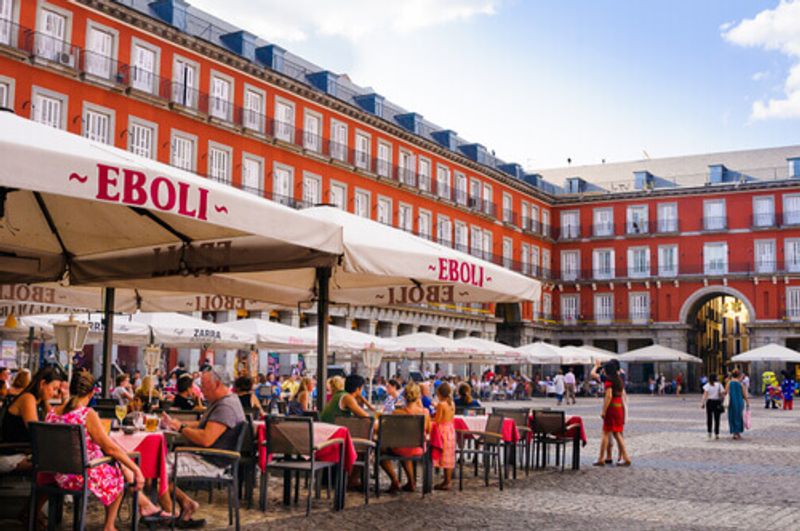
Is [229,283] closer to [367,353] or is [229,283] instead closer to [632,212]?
[367,353]

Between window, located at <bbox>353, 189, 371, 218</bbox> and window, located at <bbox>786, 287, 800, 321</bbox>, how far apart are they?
90.6 ft

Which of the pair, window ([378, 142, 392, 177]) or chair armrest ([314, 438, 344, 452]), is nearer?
chair armrest ([314, 438, 344, 452])

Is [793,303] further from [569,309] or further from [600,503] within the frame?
[600,503]

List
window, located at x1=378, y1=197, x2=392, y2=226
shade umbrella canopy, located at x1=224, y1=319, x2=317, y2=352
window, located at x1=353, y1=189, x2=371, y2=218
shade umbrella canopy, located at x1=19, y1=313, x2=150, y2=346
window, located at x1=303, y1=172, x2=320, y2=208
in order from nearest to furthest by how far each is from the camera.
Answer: shade umbrella canopy, located at x1=19, y1=313, x2=150, y2=346 < shade umbrella canopy, located at x1=224, y1=319, x2=317, y2=352 < window, located at x1=303, y1=172, x2=320, y2=208 < window, located at x1=353, y1=189, x2=371, y2=218 < window, located at x1=378, y1=197, x2=392, y2=226

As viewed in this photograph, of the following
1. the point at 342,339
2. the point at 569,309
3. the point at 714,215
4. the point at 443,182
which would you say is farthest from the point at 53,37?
the point at 714,215

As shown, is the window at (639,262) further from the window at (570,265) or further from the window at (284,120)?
the window at (284,120)

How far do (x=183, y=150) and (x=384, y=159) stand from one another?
41.9 ft

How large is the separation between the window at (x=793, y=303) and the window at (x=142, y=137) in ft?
128

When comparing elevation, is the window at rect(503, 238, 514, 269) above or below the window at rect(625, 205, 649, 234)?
below

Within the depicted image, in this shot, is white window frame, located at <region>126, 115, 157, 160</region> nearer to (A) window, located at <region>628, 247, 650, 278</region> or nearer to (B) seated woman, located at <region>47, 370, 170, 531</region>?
(B) seated woman, located at <region>47, 370, 170, 531</region>

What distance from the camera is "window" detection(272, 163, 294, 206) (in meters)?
34.5

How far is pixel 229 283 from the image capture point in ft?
32.3

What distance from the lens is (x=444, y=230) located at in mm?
45906

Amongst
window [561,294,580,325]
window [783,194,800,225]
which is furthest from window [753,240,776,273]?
window [561,294,580,325]
